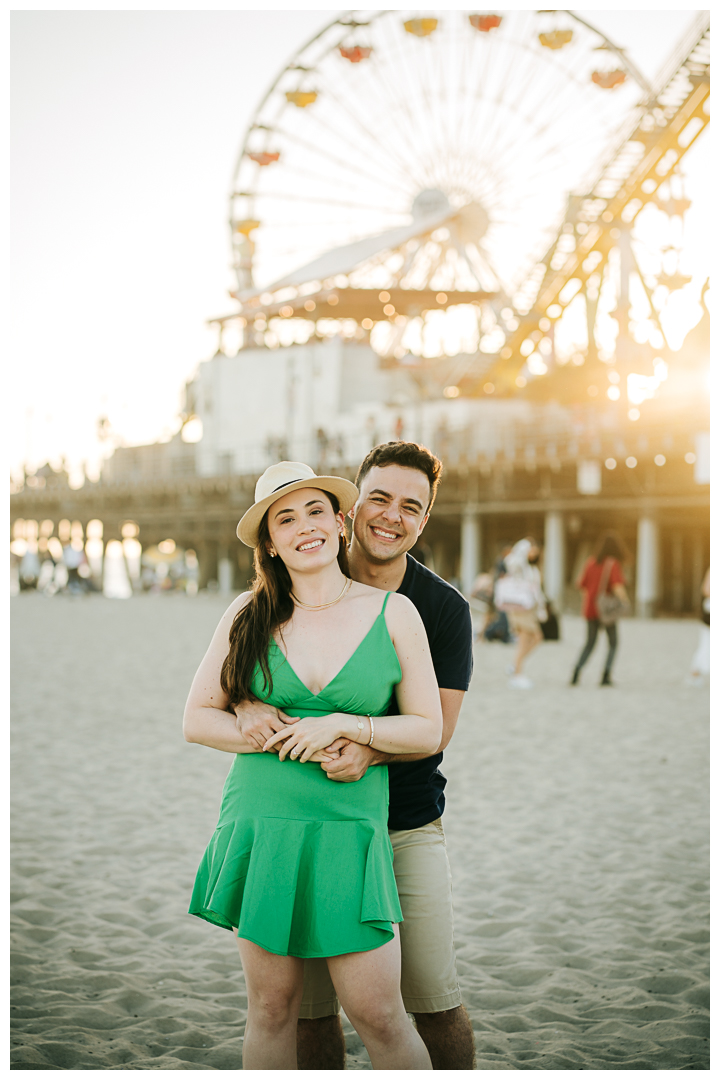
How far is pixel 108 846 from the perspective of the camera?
521 centimetres

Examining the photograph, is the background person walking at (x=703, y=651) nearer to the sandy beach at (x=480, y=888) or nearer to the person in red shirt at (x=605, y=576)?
the person in red shirt at (x=605, y=576)

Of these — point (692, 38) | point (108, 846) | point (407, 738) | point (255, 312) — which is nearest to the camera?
point (407, 738)

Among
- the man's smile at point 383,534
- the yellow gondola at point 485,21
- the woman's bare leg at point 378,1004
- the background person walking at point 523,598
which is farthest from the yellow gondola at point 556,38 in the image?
the woman's bare leg at point 378,1004

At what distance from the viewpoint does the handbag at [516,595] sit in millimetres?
10281

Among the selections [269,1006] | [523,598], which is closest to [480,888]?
[269,1006]

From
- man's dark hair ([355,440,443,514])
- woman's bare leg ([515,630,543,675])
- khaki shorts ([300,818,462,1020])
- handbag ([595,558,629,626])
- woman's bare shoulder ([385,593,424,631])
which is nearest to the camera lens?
woman's bare shoulder ([385,593,424,631])

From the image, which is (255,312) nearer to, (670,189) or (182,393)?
(182,393)

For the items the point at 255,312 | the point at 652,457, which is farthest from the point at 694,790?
the point at 255,312

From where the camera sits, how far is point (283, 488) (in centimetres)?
225

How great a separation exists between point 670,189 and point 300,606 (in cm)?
2727

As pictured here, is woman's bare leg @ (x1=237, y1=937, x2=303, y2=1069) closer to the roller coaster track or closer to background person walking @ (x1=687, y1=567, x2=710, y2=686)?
background person walking @ (x1=687, y1=567, x2=710, y2=686)

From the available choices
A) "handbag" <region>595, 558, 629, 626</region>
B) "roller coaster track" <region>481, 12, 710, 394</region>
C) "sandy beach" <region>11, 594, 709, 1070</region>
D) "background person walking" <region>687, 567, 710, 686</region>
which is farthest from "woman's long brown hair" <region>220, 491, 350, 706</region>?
"roller coaster track" <region>481, 12, 710, 394</region>

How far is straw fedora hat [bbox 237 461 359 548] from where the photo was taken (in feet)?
7.46

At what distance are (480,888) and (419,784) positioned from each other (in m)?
2.44
